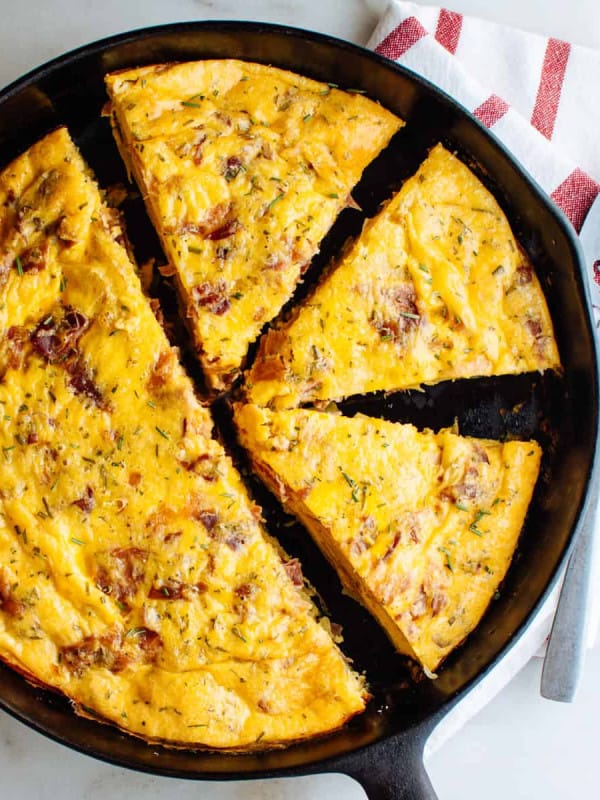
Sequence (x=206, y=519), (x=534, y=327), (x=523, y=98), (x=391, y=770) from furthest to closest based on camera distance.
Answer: (x=523, y=98), (x=534, y=327), (x=206, y=519), (x=391, y=770)

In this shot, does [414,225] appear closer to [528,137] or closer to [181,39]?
[528,137]

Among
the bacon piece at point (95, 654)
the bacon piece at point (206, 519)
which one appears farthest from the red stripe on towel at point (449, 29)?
the bacon piece at point (95, 654)

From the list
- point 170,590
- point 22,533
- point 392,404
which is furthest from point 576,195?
point 22,533

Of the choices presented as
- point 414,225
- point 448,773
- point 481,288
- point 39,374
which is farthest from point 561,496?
point 39,374

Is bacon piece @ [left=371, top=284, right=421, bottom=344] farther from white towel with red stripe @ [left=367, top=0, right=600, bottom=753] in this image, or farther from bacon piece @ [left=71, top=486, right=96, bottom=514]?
bacon piece @ [left=71, top=486, right=96, bottom=514]

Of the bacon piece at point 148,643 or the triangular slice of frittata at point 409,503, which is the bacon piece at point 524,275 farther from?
the bacon piece at point 148,643

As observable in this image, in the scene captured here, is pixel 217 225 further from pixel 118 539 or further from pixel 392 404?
pixel 118 539
